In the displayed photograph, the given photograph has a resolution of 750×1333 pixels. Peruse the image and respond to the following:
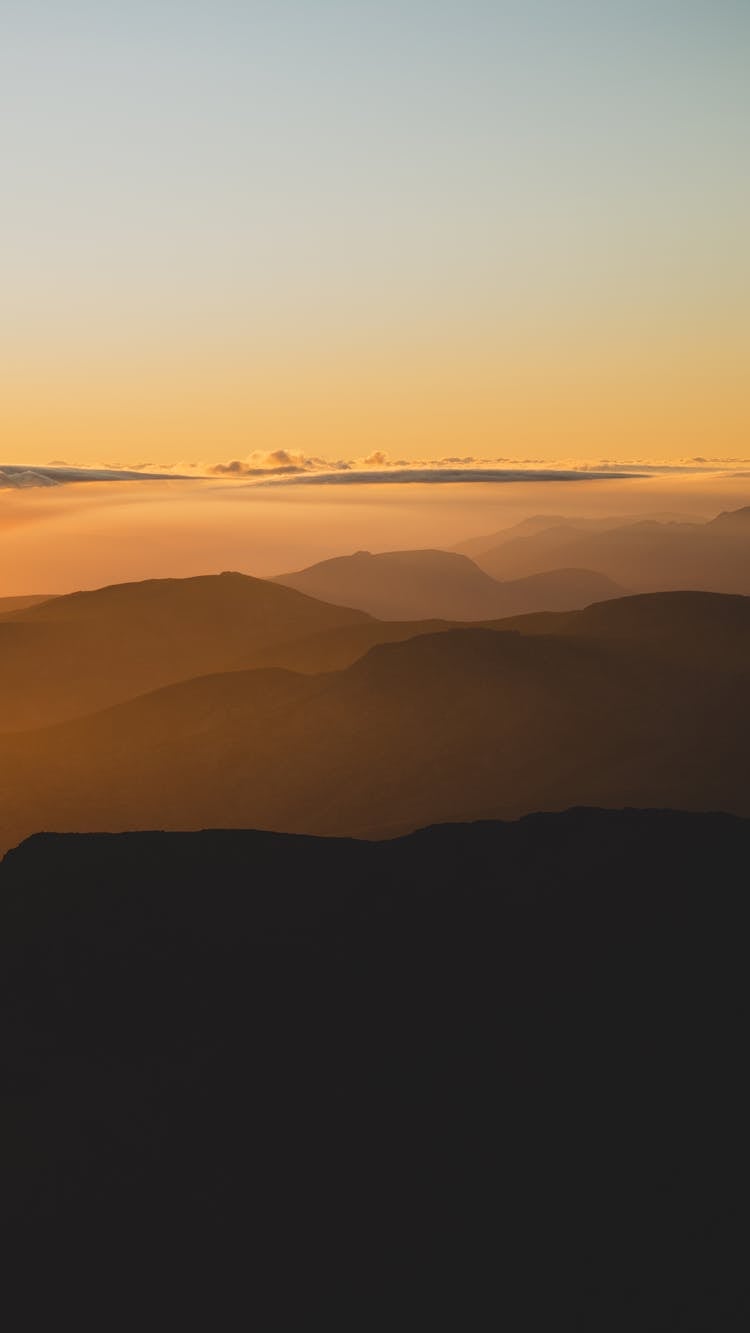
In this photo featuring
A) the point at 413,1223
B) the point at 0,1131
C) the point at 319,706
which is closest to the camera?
the point at 413,1223

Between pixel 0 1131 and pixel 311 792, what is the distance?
90425 millimetres

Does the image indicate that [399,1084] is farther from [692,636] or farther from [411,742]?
[692,636]

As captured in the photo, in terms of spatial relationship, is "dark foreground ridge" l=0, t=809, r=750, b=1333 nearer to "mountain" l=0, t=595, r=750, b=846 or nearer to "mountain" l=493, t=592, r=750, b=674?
"mountain" l=0, t=595, r=750, b=846

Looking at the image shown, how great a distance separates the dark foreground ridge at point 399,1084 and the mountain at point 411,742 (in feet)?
127

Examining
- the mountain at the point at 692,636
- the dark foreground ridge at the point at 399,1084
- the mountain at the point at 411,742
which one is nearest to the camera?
the dark foreground ridge at the point at 399,1084

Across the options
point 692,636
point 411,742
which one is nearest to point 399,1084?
point 411,742

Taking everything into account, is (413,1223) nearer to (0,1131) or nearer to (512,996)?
(512,996)

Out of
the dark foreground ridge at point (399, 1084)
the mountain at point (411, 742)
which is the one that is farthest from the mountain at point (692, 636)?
the dark foreground ridge at point (399, 1084)

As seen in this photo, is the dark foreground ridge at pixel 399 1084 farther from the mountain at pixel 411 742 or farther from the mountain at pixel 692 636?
the mountain at pixel 692 636

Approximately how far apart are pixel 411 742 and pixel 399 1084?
99.5 m

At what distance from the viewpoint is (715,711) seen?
13862 centimetres

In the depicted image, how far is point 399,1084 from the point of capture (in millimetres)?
44438

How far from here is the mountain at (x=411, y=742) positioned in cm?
12362

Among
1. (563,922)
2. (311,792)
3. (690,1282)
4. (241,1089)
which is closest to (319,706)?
(311,792)
